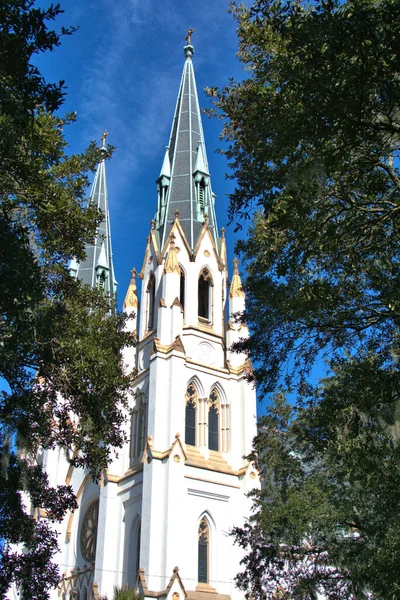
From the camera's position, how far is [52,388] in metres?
13.1

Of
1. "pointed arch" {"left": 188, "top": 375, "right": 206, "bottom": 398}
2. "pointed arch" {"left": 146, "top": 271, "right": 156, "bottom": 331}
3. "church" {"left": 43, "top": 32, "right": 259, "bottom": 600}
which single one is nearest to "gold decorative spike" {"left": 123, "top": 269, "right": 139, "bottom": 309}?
"church" {"left": 43, "top": 32, "right": 259, "bottom": 600}

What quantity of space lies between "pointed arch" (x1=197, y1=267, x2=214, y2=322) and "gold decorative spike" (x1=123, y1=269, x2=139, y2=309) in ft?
12.6

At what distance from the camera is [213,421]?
31.7m

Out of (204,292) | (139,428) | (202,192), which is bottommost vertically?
(139,428)

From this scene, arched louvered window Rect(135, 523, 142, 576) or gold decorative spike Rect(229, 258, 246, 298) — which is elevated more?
gold decorative spike Rect(229, 258, 246, 298)

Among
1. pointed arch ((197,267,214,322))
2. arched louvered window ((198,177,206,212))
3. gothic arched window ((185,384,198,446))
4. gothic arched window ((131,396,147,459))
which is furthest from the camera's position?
arched louvered window ((198,177,206,212))

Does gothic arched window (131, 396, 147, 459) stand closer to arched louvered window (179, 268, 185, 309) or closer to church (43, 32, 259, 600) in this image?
church (43, 32, 259, 600)

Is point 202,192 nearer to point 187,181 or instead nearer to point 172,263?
point 187,181

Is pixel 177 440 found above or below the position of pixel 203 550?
above

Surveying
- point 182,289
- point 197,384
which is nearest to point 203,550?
point 197,384

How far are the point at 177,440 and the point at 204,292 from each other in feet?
33.4

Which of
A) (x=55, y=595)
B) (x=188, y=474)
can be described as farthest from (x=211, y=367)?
(x=55, y=595)

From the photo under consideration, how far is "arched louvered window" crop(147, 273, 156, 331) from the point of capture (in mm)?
35328

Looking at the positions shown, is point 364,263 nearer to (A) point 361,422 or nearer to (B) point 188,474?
(A) point 361,422
